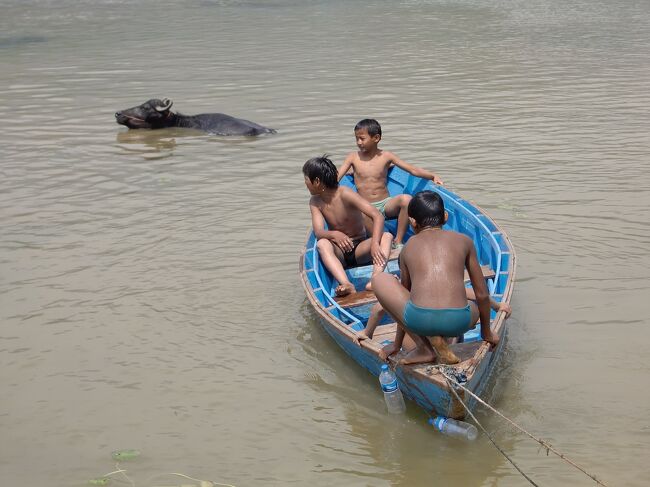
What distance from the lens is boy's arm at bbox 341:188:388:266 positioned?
21.0ft

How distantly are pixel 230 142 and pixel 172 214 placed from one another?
2.69 meters

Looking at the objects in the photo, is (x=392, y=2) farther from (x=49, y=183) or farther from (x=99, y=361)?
(x=99, y=361)

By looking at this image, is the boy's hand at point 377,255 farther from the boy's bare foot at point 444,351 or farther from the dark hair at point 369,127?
the boy's bare foot at point 444,351

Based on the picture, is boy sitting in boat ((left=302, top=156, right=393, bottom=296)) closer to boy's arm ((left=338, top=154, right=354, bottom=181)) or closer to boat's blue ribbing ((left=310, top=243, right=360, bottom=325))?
boat's blue ribbing ((left=310, top=243, right=360, bottom=325))

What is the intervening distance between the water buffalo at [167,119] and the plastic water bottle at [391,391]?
708 centimetres

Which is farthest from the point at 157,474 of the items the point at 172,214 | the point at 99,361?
the point at 172,214

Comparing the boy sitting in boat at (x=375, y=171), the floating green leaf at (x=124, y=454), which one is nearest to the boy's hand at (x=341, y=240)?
the boy sitting in boat at (x=375, y=171)

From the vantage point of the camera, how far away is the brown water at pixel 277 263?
15.9 ft

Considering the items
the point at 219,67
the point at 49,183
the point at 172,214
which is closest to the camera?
the point at 172,214

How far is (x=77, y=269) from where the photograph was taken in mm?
7418

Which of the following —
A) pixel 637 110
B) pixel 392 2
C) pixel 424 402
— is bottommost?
pixel 424 402

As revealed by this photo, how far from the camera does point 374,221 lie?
648 cm

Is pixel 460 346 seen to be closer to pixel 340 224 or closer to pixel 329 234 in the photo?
pixel 329 234

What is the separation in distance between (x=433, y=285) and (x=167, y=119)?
8423mm
